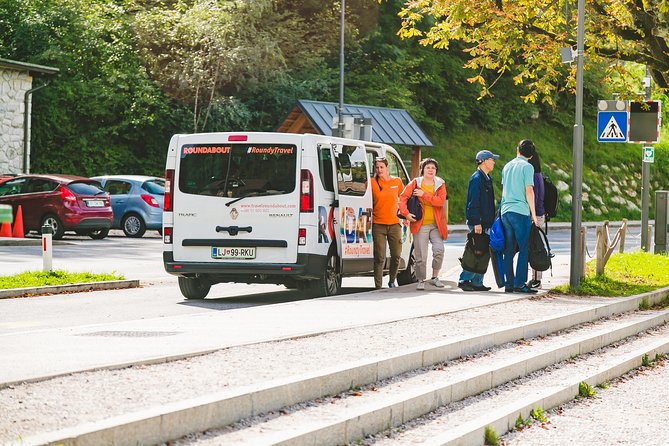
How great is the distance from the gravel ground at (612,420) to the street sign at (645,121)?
11005mm

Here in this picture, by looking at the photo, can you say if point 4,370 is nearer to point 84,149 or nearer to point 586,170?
point 84,149

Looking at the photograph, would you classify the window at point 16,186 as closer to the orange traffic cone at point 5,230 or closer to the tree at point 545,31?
the orange traffic cone at point 5,230

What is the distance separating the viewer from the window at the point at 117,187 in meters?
31.2

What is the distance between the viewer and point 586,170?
54.0 metres

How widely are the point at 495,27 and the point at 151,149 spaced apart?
24.5 meters

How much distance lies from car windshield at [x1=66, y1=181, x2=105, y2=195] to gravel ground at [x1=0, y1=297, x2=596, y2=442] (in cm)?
1857

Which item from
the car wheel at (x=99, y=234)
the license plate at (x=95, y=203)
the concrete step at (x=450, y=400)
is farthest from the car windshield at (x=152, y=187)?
the concrete step at (x=450, y=400)

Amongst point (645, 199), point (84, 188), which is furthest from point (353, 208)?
point (84, 188)

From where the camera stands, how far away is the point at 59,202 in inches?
1097

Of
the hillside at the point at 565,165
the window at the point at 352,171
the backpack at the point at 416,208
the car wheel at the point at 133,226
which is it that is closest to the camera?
the window at the point at 352,171

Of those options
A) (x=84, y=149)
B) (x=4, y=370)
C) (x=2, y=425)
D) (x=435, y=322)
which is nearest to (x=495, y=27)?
(x=435, y=322)

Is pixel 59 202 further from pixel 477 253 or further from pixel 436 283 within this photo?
pixel 477 253

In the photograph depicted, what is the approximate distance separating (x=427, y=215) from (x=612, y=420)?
783 cm

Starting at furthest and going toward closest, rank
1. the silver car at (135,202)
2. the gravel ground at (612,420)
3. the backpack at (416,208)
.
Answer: the silver car at (135,202) → the backpack at (416,208) → the gravel ground at (612,420)
